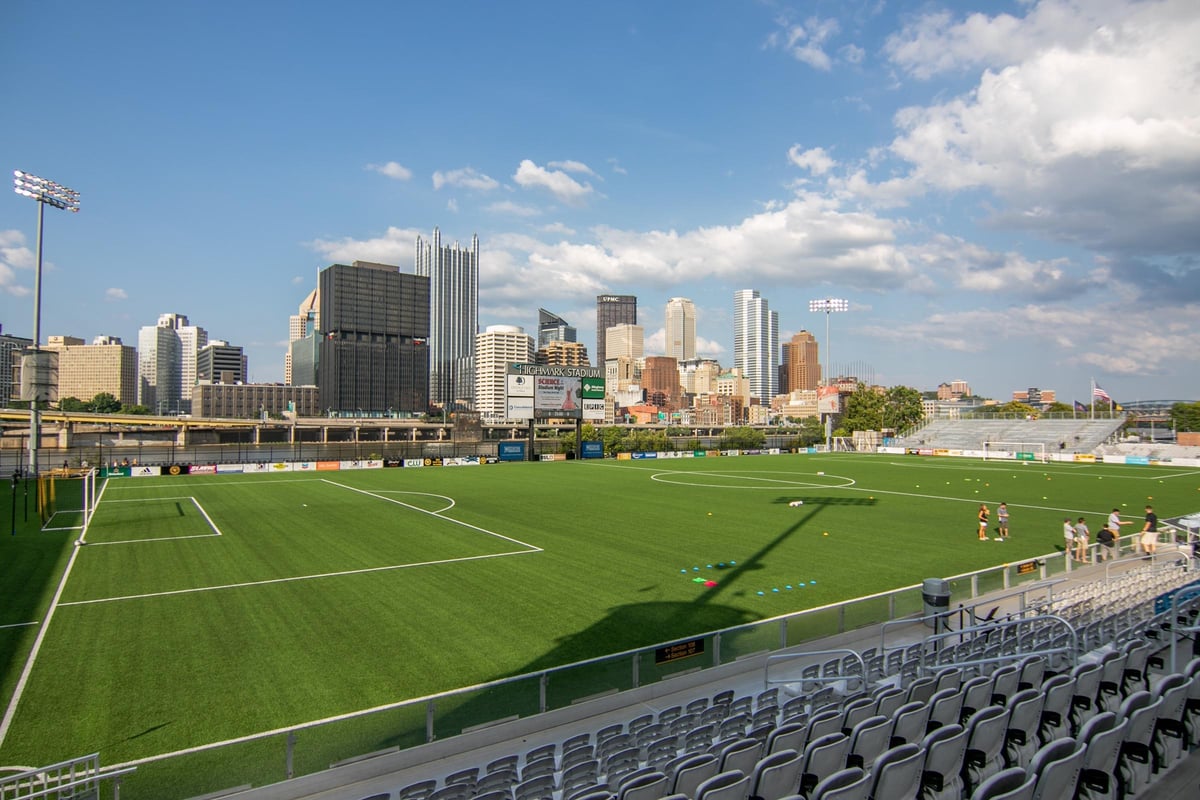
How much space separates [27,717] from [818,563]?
21066 millimetres

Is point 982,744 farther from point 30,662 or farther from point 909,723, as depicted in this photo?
point 30,662

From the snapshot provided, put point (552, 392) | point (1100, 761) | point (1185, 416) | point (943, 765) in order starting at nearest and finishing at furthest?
point (1100, 761), point (943, 765), point (552, 392), point (1185, 416)

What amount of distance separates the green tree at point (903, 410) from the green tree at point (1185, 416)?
4082 centimetres

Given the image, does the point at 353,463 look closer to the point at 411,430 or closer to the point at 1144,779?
the point at 1144,779

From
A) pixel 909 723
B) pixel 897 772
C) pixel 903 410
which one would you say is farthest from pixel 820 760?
pixel 903 410

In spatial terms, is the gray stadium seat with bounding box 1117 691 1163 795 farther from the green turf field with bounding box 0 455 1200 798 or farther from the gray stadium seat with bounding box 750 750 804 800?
the green turf field with bounding box 0 455 1200 798

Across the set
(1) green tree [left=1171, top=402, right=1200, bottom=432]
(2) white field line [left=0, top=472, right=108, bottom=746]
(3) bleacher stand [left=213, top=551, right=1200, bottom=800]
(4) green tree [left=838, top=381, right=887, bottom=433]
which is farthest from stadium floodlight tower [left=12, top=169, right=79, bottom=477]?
(1) green tree [left=1171, top=402, right=1200, bottom=432]

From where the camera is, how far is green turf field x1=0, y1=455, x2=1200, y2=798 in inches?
496

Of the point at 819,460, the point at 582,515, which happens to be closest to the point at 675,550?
A: the point at 582,515

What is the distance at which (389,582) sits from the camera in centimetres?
2103

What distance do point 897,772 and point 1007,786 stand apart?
84cm

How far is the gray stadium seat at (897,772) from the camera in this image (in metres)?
5.84

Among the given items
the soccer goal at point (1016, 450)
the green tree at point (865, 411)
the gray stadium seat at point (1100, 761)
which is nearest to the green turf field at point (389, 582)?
Answer: the gray stadium seat at point (1100, 761)

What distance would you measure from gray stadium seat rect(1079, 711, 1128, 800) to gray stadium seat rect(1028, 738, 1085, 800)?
1.34 feet
